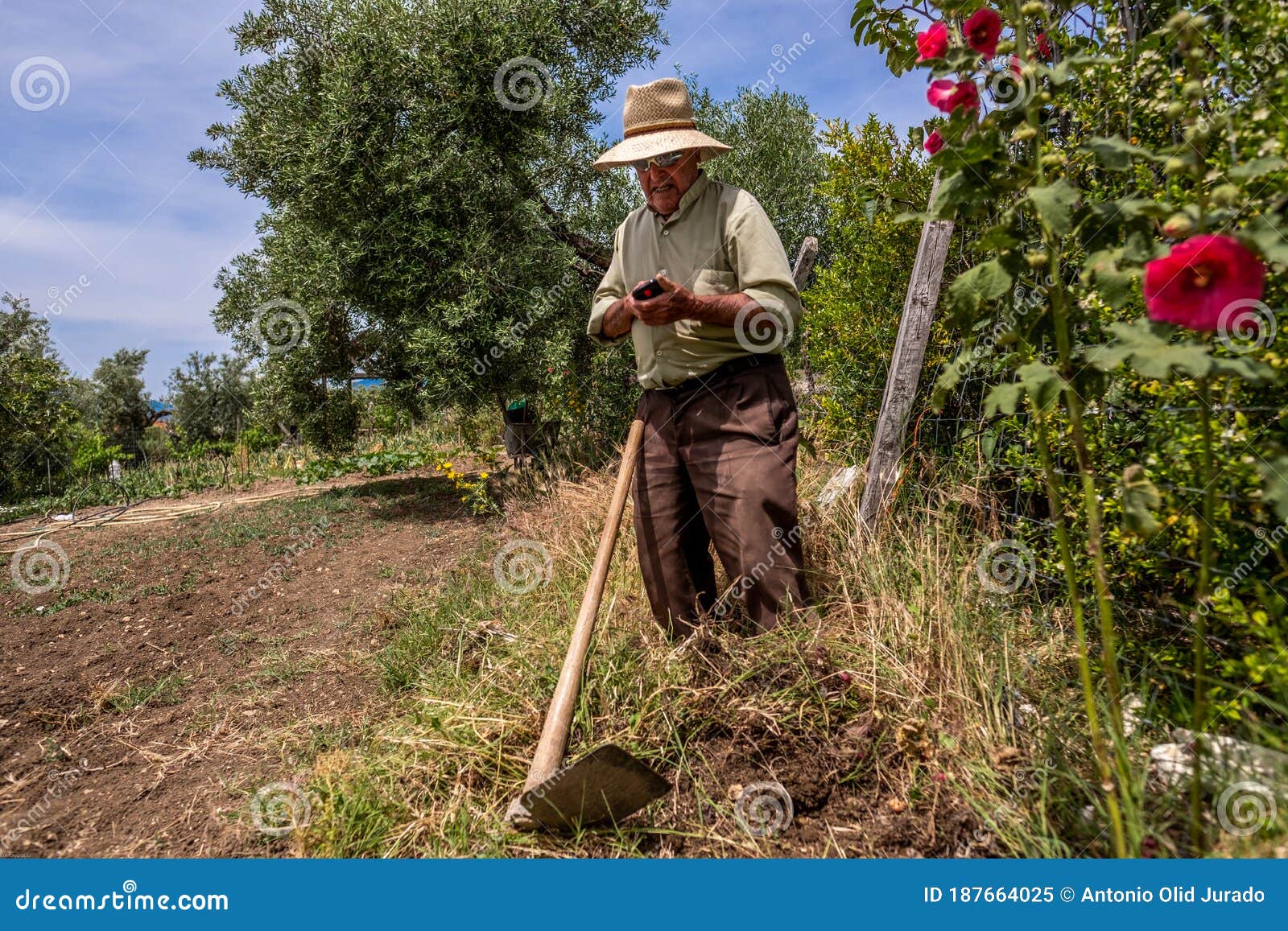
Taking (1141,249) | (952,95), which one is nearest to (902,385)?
(952,95)

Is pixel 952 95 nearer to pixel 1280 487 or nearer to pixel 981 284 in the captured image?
pixel 981 284

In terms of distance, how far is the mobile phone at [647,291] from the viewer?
2365 mm

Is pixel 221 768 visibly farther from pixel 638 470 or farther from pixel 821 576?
pixel 821 576

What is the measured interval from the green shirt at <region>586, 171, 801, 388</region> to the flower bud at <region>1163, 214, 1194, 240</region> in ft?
4.24

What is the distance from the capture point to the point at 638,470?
2857 mm

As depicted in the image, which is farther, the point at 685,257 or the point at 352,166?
the point at 352,166

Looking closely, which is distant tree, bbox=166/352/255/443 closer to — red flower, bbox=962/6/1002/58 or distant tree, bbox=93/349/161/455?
distant tree, bbox=93/349/161/455

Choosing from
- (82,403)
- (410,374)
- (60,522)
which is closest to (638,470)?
(410,374)

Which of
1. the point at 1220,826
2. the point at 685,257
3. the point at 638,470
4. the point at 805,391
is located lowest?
the point at 1220,826

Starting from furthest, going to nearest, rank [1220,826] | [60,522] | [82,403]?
[82,403] < [60,522] < [1220,826]

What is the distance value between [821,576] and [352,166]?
223 inches

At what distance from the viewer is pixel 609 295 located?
2.97m

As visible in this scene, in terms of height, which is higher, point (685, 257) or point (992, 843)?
point (685, 257)

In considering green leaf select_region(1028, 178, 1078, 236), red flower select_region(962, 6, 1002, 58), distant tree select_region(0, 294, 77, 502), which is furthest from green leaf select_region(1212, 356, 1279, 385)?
distant tree select_region(0, 294, 77, 502)
